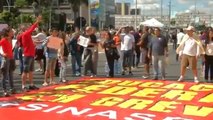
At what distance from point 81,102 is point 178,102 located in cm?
212

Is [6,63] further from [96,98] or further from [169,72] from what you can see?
[169,72]

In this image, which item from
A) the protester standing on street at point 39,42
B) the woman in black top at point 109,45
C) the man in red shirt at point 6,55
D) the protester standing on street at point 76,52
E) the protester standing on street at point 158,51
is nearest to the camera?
the man in red shirt at point 6,55

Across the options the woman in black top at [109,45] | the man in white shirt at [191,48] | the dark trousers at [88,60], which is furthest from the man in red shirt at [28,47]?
the man in white shirt at [191,48]

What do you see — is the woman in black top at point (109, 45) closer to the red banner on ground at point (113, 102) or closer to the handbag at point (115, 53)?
the handbag at point (115, 53)

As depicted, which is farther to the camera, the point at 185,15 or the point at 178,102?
the point at 185,15

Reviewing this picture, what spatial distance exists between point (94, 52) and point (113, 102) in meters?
6.00

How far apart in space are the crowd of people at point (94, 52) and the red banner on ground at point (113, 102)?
0.88 m

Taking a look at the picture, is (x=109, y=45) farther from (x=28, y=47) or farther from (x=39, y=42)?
(x=28, y=47)

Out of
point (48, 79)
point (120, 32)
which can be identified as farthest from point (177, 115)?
point (120, 32)

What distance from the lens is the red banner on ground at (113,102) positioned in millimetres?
8766

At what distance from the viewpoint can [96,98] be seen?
10.6m

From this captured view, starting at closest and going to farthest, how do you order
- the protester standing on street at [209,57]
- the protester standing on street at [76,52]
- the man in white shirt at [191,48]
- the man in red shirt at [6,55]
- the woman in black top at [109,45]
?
the man in red shirt at [6,55] < the man in white shirt at [191,48] < the protester standing on street at [209,57] < the woman in black top at [109,45] < the protester standing on street at [76,52]

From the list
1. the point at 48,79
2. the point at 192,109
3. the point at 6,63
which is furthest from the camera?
the point at 48,79

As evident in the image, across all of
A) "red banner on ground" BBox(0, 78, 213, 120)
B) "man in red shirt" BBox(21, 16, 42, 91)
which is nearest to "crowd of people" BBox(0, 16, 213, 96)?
"man in red shirt" BBox(21, 16, 42, 91)
